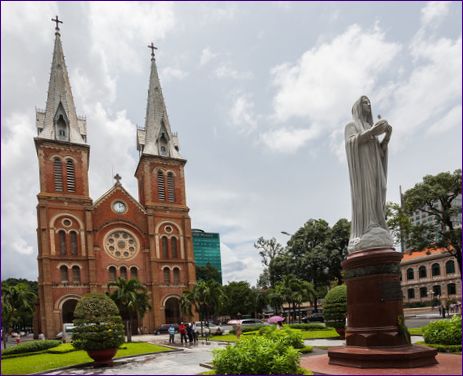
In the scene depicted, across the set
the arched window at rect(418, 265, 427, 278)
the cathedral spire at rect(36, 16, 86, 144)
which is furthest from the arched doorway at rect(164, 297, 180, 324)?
the arched window at rect(418, 265, 427, 278)

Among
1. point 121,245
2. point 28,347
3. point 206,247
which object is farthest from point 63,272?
point 206,247

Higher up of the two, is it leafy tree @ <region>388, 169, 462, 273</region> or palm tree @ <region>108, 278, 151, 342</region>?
leafy tree @ <region>388, 169, 462, 273</region>

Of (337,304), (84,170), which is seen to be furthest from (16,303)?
(337,304)

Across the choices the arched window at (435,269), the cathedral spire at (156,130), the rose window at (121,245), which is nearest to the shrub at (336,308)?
the rose window at (121,245)

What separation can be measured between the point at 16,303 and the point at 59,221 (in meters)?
13.0

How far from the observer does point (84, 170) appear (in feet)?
152

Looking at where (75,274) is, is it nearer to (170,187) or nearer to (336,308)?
(170,187)

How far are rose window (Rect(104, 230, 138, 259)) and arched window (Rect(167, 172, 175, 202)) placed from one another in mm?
6540

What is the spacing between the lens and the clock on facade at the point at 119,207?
47900 mm

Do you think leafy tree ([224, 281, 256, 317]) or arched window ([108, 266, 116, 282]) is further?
leafy tree ([224, 281, 256, 317])

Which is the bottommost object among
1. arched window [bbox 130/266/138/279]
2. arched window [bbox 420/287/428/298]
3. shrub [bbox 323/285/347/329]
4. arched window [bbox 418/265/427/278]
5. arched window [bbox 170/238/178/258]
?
arched window [bbox 420/287/428/298]

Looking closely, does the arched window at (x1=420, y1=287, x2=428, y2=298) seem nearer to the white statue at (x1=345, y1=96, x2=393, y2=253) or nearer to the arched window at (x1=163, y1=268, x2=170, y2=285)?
the arched window at (x1=163, y1=268, x2=170, y2=285)

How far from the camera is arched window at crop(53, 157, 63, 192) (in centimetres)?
4475

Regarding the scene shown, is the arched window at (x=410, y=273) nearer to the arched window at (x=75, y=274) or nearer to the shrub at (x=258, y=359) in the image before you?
the arched window at (x=75, y=274)
